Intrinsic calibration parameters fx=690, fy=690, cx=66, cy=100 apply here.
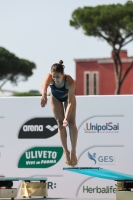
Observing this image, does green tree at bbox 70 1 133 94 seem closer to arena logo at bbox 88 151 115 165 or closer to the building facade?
the building facade

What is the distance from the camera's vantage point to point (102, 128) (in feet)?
48.8

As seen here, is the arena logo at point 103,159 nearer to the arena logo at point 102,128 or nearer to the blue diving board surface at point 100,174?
the arena logo at point 102,128

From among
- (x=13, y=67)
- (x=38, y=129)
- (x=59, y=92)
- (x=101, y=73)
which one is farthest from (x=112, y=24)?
(x=59, y=92)

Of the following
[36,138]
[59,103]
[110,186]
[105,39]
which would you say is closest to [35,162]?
[36,138]

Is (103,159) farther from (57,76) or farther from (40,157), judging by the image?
(57,76)

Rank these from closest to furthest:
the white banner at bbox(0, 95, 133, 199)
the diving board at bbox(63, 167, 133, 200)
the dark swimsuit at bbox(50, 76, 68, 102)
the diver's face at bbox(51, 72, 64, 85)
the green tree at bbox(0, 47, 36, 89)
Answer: the diver's face at bbox(51, 72, 64, 85) → the dark swimsuit at bbox(50, 76, 68, 102) → the diving board at bbox(63, 167, 133, 200) → the white banner at bbox(0, 95, 133, 199) → the green tree at bbox(0, 47, 36, 89)

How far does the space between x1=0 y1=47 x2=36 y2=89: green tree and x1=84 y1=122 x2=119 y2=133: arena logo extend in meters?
56.7

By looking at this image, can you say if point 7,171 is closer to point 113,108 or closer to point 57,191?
point 57,191

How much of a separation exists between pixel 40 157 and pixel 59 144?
51 cm

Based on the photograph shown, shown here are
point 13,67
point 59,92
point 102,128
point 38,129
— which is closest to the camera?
point 59,92

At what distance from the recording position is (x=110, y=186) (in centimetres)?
1483

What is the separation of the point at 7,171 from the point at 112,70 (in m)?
45.8

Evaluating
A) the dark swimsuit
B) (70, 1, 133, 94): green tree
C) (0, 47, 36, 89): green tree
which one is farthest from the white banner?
(0, 47, 36, 89): green tree

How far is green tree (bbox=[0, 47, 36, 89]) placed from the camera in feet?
238
